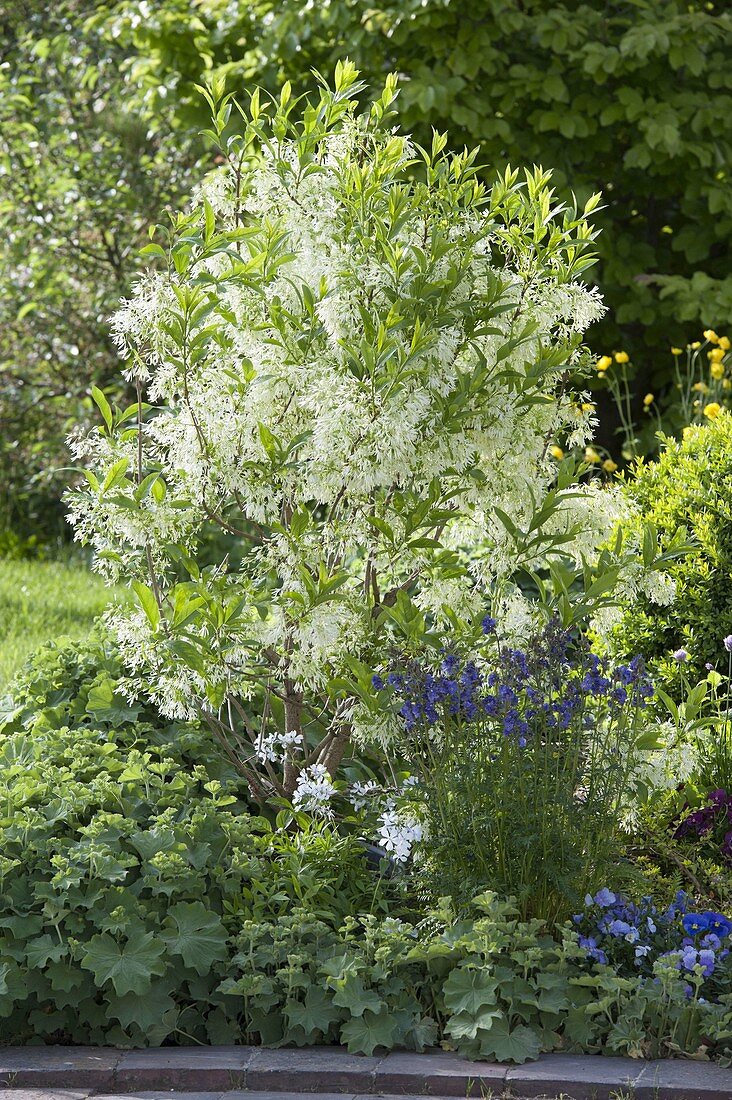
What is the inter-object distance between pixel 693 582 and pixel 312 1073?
7.58 ft

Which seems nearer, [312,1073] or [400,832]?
[312,1073]

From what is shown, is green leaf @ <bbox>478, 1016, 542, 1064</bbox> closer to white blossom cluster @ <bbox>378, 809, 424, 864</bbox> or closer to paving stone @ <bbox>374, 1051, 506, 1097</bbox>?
paving stone @ <bbox>374, 1051, 506, 1097</bbox>

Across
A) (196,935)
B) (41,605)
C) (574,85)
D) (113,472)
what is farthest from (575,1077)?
(574,85)

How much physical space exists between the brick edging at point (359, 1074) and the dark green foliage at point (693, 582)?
1805mm

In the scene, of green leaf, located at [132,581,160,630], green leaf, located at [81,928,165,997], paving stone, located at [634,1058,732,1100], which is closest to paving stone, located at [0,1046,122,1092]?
green leaf, located at [81,928,165,997]

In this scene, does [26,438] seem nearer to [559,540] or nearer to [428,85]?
[428,85]

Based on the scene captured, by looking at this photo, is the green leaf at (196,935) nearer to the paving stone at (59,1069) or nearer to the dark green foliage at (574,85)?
the paving stone at (59,1069)

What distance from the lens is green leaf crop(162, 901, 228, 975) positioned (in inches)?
111

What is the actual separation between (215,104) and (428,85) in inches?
140

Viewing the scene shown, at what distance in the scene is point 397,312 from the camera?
305 cm

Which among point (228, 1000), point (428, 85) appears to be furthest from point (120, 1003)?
point (428, 85)

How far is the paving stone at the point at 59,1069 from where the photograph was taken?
8.58 feet

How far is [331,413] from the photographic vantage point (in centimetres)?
293

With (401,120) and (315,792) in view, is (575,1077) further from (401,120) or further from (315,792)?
(401,120)
